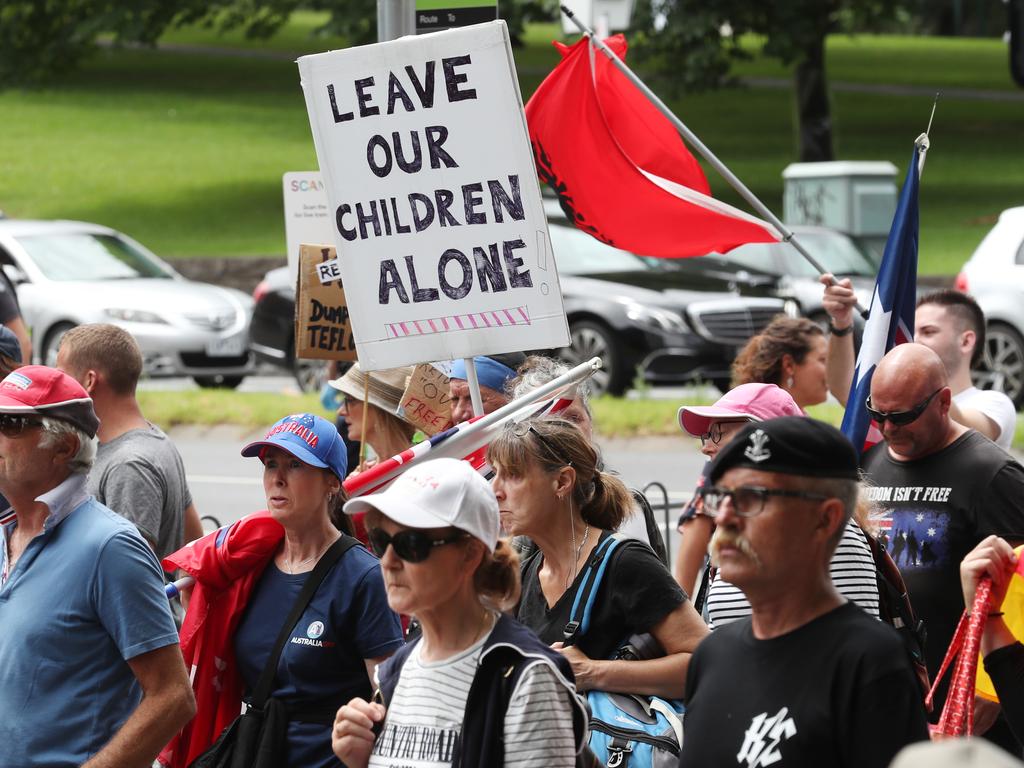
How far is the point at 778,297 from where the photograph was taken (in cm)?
1817

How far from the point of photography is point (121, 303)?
17.8 metres

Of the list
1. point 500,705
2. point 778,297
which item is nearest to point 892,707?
point 500,705

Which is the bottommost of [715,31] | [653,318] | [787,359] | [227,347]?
[227,347]

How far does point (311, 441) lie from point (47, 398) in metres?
0.80

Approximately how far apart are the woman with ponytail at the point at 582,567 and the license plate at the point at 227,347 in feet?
45.3

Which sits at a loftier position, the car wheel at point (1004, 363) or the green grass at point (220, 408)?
the green grass at point (220, 408)

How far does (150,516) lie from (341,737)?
7.08 ft

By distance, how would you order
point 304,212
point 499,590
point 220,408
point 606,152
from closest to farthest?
point 499,590
point 606,152
point 304,212
point 220,408

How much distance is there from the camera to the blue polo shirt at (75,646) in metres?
4.12

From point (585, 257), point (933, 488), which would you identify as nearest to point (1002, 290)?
point (585, 257)

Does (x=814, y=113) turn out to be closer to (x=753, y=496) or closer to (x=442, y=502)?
(x=442, y=502)

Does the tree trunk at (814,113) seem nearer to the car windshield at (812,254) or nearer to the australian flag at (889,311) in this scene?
the car windshield at (812,254)

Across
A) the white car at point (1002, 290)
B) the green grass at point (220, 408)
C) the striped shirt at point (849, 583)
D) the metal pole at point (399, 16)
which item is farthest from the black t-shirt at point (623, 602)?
the white car at point (1002, 290)

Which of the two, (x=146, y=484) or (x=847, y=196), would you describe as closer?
(x=146, y=484)
